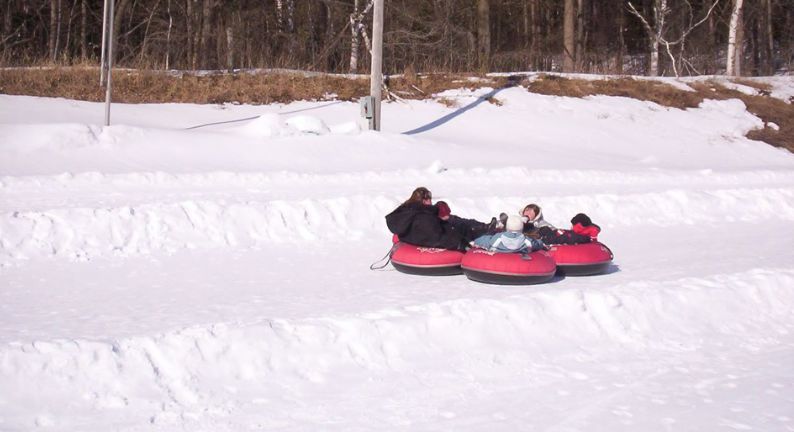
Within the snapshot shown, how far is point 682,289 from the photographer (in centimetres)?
827

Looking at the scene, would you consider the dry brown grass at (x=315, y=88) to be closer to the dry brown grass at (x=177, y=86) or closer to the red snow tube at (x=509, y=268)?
the dry brown grass at (x=177, y=86)

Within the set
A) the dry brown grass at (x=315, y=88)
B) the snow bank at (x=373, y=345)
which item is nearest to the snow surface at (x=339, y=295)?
the snow bank at (x=373, y=345)

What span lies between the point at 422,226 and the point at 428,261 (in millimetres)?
445

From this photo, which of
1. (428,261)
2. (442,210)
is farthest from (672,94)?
(428,261)

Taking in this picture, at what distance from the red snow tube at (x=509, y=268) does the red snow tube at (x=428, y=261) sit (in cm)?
34

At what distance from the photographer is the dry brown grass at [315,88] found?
19.5 m

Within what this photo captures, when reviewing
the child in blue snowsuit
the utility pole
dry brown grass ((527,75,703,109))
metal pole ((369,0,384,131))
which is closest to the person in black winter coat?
the child in blue snowsuit

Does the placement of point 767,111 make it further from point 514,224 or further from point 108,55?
point 108,55

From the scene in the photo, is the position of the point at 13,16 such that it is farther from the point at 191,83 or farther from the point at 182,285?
the point at 182,285

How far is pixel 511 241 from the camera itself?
905 centimetres

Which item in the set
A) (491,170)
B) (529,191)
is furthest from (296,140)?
(529,191)

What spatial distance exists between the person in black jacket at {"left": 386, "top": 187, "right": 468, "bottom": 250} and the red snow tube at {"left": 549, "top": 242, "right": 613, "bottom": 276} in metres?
1.11

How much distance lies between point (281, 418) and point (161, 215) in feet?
18.7

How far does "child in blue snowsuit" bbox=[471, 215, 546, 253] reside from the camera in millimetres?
9000
